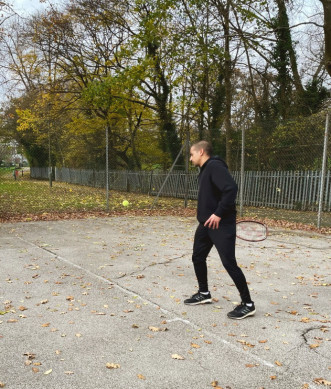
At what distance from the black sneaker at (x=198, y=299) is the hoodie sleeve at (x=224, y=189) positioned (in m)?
1.19

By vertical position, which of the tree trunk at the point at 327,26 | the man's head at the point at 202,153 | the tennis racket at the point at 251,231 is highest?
the tree trunk at the point at 327,26

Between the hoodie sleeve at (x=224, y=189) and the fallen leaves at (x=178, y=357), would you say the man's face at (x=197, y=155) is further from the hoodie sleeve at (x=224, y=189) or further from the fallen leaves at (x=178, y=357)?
the fallen leaves at (x=178, y=357)

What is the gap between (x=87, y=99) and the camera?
18.7 metres

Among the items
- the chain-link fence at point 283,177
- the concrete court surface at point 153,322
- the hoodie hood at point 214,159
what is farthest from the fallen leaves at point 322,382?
the chain-link fence at point 283,177

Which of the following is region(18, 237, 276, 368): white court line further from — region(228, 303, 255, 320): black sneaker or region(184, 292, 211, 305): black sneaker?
region(228, 303, 255, 320): black sneaker

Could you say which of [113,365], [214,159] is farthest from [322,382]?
[214,159]

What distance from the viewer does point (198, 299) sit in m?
4.51

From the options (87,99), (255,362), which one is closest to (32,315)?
(255,362)

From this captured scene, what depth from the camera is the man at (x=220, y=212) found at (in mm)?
3918

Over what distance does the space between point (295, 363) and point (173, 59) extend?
56.2ft

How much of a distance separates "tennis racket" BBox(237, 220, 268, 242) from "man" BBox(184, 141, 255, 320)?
1.75 metres

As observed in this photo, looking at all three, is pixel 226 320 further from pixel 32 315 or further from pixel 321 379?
pixel 32 315

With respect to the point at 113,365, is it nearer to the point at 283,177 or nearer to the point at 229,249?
the point at 229,249

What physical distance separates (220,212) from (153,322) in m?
1.39
